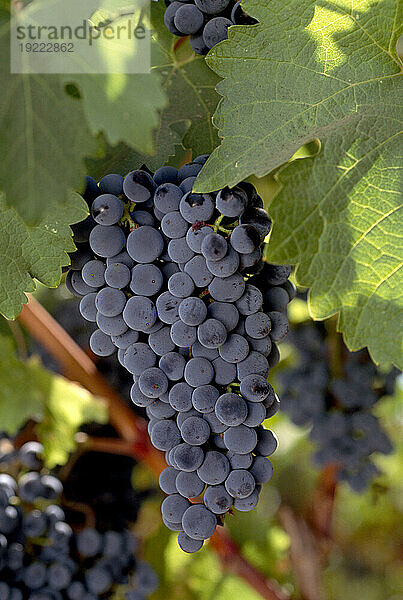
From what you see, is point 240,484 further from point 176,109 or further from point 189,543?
point 176,109

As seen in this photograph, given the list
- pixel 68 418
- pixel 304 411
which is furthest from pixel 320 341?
pixel 68 418

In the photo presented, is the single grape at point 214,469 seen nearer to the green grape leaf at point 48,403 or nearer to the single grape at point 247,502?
the single grape at point 247,502

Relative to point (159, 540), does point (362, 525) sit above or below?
below

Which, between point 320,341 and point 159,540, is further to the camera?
point 159,540

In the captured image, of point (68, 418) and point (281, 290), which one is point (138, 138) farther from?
point (68, 418)

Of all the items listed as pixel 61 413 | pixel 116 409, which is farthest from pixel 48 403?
pixel 116 409

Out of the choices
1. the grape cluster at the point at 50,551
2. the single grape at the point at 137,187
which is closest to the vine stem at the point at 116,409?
the grape cluster at the point at 50,551

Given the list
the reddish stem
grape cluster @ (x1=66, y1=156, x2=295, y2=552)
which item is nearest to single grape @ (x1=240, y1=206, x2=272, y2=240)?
grape cluster @ (x1=66, y1=156, x2=295, y2=552)
